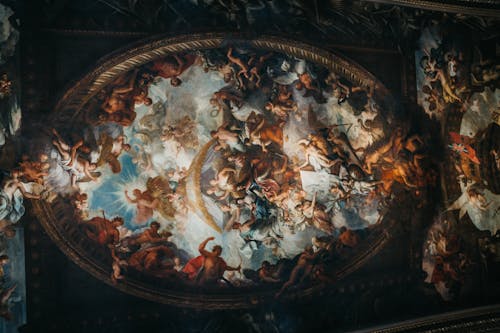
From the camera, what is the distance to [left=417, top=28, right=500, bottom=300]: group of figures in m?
9.16

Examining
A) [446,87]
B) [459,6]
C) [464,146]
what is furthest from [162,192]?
[459,6]

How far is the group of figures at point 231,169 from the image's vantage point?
26.0 feet

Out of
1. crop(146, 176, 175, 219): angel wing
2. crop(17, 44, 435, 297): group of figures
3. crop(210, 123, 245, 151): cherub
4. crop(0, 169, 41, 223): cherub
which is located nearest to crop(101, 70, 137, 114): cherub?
crop(17, 44, 435, 297): group of figures

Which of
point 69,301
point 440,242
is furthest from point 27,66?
point 440,242

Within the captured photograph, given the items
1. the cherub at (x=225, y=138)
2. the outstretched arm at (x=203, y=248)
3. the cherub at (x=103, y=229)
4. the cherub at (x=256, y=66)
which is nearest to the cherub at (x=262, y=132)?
the cherub at (x=225, y=138)

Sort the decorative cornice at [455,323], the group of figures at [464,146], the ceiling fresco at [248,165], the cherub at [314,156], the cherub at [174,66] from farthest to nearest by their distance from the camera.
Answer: the group of figures at [464,146] < the cherub at [314,156] < the decorative cornice at [455,323] < the cherub at [174,66] < the ceiling fresco at [248,165]

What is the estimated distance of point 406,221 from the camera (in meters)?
9.16

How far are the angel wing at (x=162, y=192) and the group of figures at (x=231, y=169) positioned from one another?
0.02 metres

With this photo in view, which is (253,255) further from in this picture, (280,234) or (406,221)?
(406,221)

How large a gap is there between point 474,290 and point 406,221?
66.5 inches

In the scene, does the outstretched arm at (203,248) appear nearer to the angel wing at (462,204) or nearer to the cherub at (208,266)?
the cherub at (208,266)

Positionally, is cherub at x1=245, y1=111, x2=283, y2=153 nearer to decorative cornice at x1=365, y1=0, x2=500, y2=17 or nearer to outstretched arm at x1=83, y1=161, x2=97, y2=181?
outstretched arm at x1=83, y1=161, x2=97, y2=181

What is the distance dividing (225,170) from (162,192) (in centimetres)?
103

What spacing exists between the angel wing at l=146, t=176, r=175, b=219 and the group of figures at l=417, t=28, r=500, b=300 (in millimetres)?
4385
